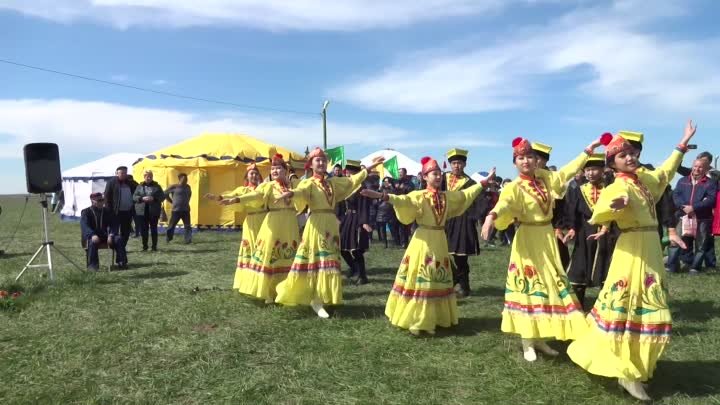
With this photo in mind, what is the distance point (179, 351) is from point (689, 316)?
235 inches

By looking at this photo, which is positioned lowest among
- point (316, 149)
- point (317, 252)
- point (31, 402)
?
point (31, 402)

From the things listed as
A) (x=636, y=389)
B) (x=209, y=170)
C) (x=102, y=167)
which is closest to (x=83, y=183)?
(x=102, y=167)

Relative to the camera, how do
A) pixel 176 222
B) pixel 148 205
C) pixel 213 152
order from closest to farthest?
pixel 148 205, pixel 176 222, pixel 213 152

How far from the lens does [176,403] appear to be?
4234mm

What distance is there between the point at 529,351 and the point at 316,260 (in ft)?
9.14

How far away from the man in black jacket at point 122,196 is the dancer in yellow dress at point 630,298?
408 inches

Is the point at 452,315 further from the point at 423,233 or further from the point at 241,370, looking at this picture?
the point at 241,370

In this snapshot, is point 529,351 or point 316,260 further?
point 316,260

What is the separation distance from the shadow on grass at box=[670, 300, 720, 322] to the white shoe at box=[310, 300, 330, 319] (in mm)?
4229

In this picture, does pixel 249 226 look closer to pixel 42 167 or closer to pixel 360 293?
pixel 360 293

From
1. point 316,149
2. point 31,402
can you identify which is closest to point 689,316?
point 316,149

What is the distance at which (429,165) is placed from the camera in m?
5.93

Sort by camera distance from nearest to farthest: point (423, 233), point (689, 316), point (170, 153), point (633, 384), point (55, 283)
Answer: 1. point (633, 384)
2. point (423, 233)
3. point (689, 316)
4. point (55, 283)
5. point (170, 153)

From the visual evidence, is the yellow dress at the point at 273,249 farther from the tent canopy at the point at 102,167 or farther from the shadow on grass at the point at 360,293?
the tent canopy at the point at 102,167
